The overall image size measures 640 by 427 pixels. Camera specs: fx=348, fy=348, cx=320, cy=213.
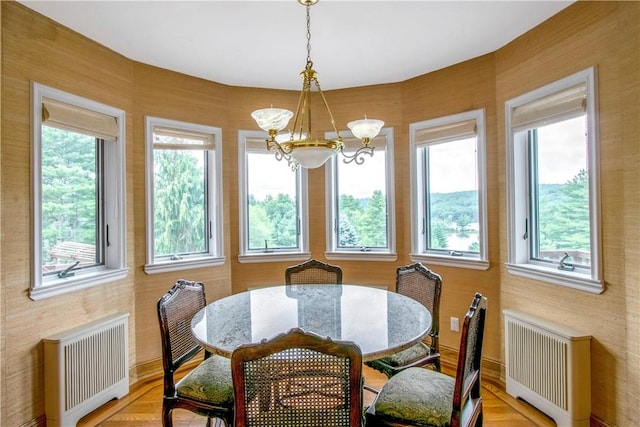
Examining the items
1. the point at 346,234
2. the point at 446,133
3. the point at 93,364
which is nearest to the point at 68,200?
the point at 93,364

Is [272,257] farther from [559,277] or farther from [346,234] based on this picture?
[559,277]

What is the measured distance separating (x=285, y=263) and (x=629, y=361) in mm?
2638

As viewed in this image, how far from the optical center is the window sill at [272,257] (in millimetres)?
3461

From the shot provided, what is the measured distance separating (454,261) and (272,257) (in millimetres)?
1718

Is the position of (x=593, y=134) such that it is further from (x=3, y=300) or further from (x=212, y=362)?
(x=3, y=300)

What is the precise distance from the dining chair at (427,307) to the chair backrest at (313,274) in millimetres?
530

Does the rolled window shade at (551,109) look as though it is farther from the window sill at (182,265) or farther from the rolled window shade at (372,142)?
the window sill at (182,265)

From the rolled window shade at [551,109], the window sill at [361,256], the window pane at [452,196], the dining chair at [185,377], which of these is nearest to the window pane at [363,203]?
the window sill at [361,256]

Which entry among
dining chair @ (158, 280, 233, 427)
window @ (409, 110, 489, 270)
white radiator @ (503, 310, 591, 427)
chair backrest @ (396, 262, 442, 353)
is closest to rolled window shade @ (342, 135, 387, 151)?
window @ (409, 110, 489, 270)

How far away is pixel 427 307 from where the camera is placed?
7.65ft

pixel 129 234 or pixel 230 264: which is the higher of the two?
pixel 129 234

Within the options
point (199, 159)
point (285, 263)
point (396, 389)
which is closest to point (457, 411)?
point (396, 389)

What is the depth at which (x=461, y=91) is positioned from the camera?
3.02 metres

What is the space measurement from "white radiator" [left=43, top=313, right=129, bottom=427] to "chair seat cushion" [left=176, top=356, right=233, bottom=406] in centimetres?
96
